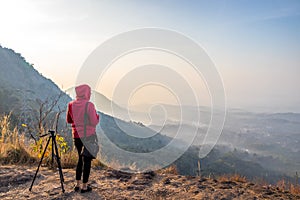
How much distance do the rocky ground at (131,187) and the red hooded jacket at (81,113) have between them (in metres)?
1.05

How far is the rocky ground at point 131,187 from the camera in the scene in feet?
15.3

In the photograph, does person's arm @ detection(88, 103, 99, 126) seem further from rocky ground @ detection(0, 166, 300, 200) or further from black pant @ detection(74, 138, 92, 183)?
rocky ground @ detection(0, 166, 300, 200)

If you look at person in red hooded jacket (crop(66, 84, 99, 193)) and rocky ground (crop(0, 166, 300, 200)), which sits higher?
person in red hooded jacket (crop(66, 84, 99, 193))

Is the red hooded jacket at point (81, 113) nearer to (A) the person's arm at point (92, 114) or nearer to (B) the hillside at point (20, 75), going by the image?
(A) the person's arm at point (92, 114)

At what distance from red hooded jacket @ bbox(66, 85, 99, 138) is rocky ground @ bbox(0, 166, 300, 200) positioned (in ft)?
3.44

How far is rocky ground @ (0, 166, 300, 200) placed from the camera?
15.3 ft

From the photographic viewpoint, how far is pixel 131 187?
511 cm

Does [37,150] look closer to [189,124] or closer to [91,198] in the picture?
[91,198]

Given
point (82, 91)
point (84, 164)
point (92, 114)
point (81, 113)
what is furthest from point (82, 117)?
point (84, 164)

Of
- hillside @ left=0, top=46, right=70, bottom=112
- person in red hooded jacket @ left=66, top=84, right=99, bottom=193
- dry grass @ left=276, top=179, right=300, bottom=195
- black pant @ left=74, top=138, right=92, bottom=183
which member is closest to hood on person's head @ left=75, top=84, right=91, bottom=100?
person in red hooded jacket @ left=66, top=84, right=99, bottom=193

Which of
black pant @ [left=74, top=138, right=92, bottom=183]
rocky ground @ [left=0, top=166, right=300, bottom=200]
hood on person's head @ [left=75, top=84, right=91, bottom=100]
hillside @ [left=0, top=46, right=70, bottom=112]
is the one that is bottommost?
rocky ground @ [left=0, top=166, right=300, bottom=200]

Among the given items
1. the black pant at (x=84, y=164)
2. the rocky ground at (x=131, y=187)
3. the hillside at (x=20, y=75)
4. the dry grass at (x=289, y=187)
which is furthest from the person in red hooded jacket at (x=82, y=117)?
the hillside at (x=20, y=75)

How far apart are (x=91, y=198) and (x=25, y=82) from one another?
55676 millimetres

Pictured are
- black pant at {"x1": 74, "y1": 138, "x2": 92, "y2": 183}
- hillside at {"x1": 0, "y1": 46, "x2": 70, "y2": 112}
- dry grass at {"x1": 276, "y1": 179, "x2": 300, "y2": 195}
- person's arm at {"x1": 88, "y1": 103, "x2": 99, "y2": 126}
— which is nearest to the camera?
person's arm at {"x1": 88, "y1": 103, "x2": 99, "y2": 126}
